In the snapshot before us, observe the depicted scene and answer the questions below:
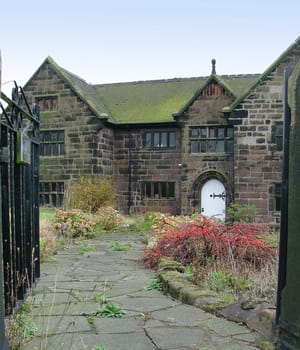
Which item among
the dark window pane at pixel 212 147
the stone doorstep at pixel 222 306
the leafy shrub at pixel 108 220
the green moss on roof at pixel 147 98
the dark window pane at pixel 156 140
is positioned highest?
the green moss on roof at pixel 147 98

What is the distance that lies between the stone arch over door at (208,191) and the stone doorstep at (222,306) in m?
16.6

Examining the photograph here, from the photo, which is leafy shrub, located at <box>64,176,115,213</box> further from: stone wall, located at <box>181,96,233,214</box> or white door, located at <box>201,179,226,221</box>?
white door, located at <box>201,179,226,221</box>

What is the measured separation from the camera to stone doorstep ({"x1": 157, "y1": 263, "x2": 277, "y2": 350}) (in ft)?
13.2

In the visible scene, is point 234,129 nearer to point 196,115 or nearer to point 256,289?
point 196,115

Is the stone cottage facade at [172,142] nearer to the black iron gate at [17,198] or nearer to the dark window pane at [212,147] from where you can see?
the dark window pane at [212,147]

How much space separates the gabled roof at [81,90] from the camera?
23.9 m

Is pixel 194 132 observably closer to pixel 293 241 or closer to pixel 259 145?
pixel 259 145

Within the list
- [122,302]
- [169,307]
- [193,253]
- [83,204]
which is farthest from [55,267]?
[83,204]

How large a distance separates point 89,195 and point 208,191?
5.71 meters

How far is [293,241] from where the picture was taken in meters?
1.94

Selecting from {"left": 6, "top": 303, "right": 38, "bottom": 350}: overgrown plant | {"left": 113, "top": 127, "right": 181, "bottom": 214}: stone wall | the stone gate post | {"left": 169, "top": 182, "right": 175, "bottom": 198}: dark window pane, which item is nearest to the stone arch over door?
{"left": 113, "top": 127, "right": 181, "bottom": 214}: stone wall

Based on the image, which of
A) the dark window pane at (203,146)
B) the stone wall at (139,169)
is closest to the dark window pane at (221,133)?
the dark window pane at (203,146)

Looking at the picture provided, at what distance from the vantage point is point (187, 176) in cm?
2322

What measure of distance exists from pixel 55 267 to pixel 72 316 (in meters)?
3.49
